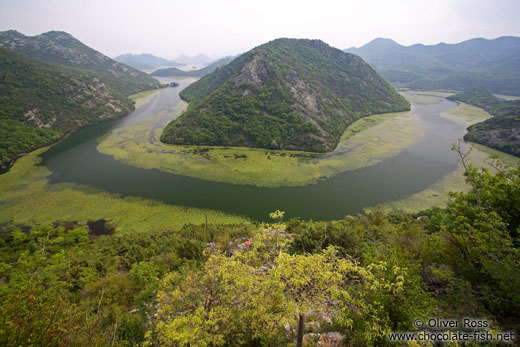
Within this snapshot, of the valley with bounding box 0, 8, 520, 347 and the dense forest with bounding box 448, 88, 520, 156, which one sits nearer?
the valley with bounding box 0, 8, 520, 347

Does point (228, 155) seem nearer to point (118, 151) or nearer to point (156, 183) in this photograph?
point (156, 183)

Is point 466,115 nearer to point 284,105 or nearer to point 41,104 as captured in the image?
point 284,105

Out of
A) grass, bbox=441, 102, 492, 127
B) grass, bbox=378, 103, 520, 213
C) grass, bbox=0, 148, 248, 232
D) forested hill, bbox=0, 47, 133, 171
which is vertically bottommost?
grass, bbox=378, 103, 520, 213

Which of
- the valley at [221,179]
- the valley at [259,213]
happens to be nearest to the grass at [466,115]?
the valley at [259,213]

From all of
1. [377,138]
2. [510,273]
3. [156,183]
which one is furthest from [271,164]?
[510,273]

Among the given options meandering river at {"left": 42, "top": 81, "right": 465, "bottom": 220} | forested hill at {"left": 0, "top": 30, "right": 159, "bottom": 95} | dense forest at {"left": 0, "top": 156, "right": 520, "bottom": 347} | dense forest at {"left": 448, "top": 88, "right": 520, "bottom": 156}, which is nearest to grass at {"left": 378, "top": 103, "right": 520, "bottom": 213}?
meandering river at {"left": 42, "top": 81, "right": 465, "bottom": 220}

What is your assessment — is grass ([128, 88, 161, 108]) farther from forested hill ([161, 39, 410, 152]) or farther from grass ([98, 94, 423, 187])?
grass ([98, 94, 423, 187])

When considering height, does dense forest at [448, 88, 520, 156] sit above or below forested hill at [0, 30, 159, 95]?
below

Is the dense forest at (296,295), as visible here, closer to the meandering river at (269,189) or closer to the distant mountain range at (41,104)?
the meandering river at (269,189)

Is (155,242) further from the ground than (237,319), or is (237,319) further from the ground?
(237,319)
